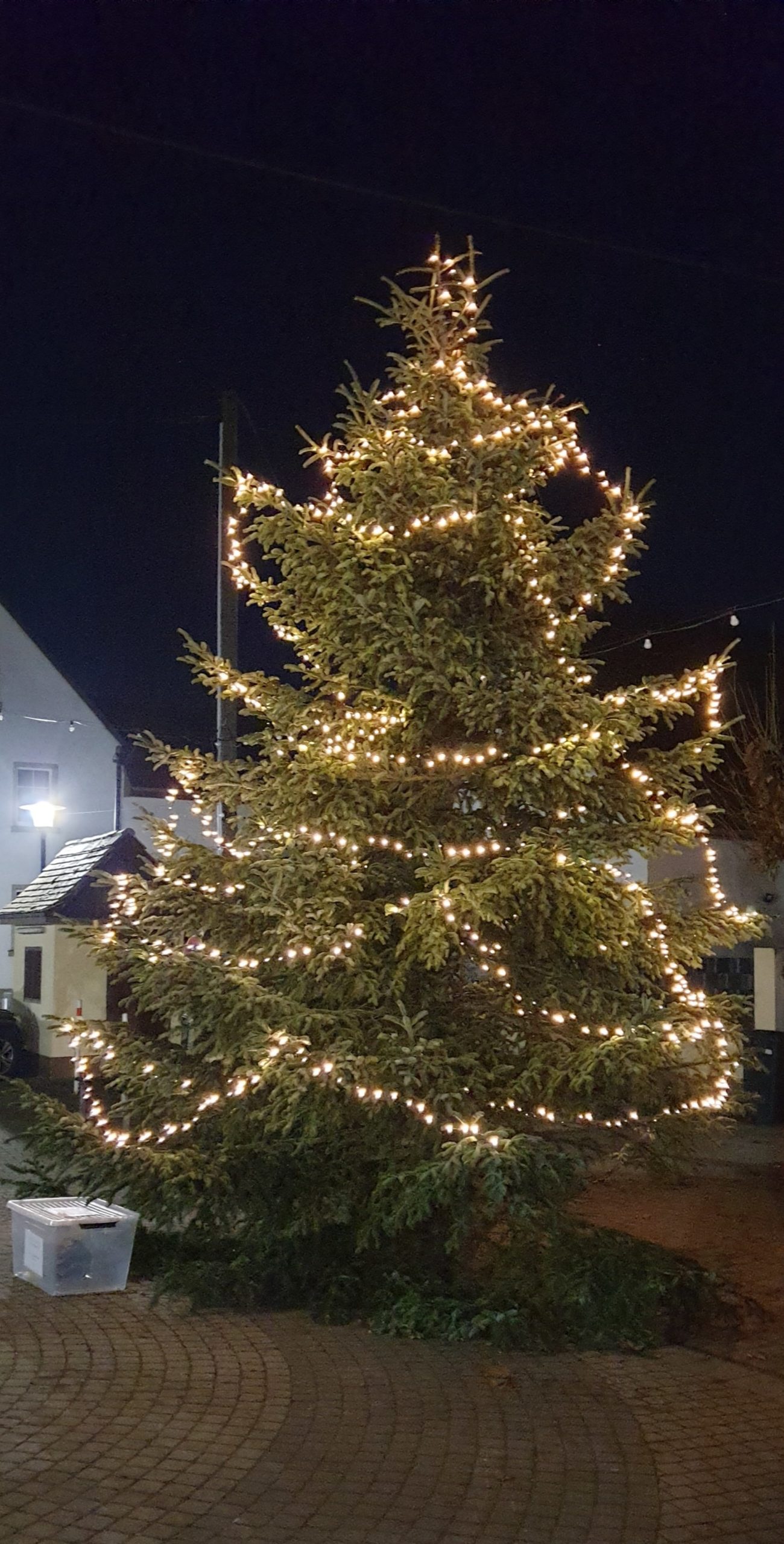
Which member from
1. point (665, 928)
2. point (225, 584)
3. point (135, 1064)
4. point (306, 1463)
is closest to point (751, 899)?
point (225, 584)

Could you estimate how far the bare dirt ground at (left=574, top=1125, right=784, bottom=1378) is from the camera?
26.0 ft

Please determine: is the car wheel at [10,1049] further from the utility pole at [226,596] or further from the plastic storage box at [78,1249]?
the plastic storage box at [78,1249]

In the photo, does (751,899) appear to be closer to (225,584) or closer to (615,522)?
(225,584)

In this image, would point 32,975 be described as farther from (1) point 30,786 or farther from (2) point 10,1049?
(1) point 30,786

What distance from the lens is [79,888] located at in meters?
20.2

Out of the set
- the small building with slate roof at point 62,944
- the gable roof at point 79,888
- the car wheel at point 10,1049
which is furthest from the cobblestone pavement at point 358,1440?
the car wheel at point 10,1049

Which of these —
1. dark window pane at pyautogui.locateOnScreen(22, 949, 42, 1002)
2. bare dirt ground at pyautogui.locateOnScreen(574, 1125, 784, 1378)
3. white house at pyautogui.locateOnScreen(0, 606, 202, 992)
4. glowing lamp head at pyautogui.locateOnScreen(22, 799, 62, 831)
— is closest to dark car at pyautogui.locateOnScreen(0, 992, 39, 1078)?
dark window pane at pyautogui.locateOnScreen(22, 949, 42, 1002)

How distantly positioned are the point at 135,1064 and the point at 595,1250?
9.17ft

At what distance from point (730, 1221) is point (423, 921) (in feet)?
15.1

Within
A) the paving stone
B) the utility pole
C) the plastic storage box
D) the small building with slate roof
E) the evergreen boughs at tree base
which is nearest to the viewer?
the paving stone

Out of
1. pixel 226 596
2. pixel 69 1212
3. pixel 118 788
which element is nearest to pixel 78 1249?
pixel 69 1212

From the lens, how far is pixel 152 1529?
5094 mm

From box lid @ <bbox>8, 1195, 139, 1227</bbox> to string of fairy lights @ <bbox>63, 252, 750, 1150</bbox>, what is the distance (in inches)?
20.0

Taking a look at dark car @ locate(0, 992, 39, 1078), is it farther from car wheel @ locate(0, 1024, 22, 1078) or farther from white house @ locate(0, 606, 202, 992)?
white house @ locate(0, 606, 202, 992)
